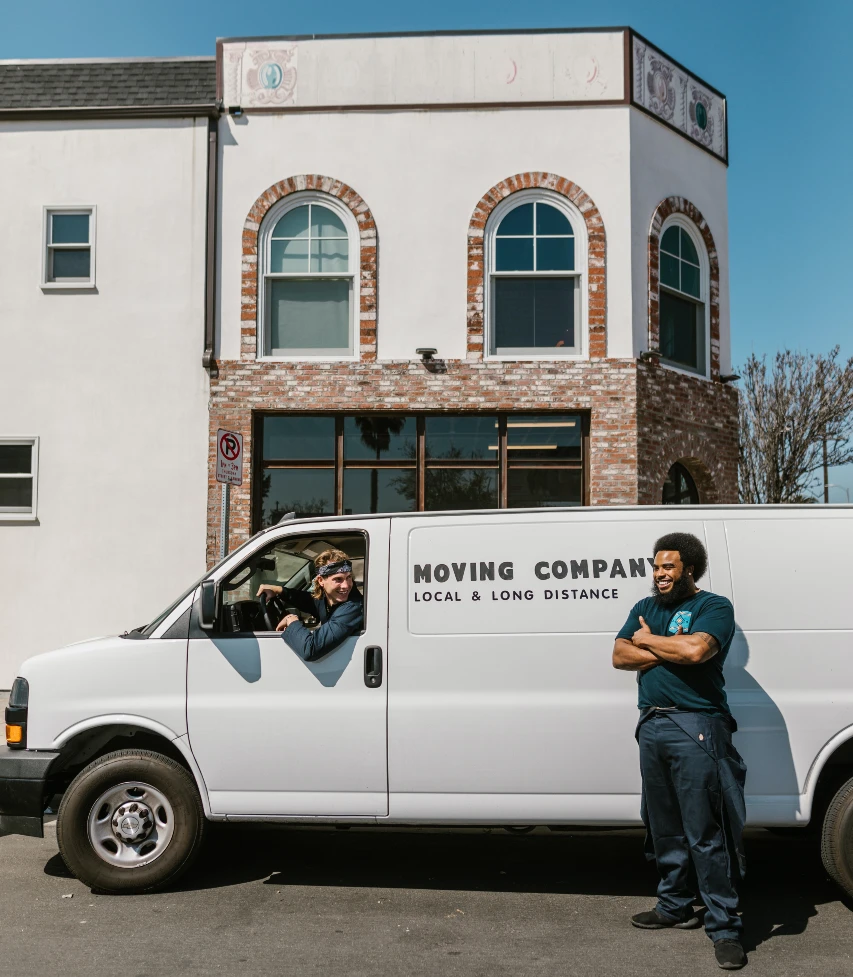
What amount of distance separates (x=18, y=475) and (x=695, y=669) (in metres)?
9.82

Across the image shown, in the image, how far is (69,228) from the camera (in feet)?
41.3

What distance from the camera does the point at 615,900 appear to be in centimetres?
544

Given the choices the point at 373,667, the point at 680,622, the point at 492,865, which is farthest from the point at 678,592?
the point at 492,865

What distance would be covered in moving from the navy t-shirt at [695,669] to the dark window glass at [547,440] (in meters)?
7.33

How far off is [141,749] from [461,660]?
1.84m

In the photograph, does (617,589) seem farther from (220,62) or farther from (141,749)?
(220,62)

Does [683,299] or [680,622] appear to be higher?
[683,299]

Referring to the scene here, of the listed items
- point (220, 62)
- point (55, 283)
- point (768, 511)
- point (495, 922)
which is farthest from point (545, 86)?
point (495, 922)

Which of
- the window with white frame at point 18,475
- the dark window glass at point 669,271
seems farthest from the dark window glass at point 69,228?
the dark window glass at point 669,271

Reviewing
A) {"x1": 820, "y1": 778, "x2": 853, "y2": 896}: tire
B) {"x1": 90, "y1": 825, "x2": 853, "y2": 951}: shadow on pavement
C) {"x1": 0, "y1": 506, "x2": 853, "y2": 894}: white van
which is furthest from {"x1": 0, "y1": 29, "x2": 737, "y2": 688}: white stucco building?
{"x1": 820, "y1": 778, "x2": 853, "y2": 896}: tire

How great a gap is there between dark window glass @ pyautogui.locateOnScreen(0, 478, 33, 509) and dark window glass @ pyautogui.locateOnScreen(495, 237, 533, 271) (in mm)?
6304

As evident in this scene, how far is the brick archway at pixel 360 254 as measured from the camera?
480 inches

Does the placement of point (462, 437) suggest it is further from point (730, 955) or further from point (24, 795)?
point (730, 955)

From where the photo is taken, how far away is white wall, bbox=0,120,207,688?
1211cm
